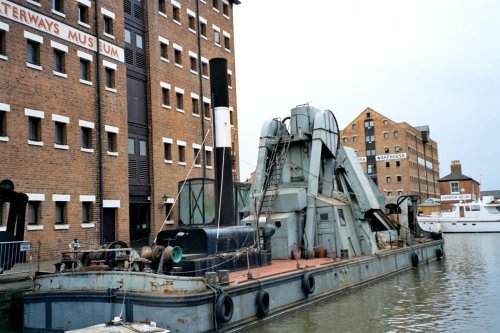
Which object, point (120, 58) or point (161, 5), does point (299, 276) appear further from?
point (161, 5)

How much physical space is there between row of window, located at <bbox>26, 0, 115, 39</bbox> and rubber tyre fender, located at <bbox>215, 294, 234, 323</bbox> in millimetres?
16603

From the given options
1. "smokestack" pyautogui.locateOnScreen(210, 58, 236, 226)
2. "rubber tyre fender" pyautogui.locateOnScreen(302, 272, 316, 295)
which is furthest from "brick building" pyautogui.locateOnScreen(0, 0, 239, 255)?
"rubber tyre fender" pyautogui.locateOnScreen(302, 272, 316, 295)

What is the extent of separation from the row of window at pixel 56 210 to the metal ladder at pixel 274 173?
28.4 feet

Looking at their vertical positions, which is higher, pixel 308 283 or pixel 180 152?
pixel 180 152

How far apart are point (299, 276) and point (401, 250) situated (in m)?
10.0

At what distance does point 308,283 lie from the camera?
47.1ft

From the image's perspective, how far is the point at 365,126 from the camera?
255 feet

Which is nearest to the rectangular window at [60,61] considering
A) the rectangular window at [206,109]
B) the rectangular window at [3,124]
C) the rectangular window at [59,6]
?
the rectangular window at [59,6]

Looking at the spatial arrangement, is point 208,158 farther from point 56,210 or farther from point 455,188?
point 455,188

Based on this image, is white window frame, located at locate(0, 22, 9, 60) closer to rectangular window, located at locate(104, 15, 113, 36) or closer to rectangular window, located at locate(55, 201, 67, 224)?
rectangular window, located at locate(55, 201, 67, 224)

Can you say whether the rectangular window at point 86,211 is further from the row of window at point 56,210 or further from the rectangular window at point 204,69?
the rectangular window at point 204,69

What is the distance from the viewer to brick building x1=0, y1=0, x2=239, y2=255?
20.6 metres

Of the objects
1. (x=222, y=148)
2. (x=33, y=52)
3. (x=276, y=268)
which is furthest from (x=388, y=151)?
(x=222, y=148)

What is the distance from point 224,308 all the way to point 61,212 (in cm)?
1355
